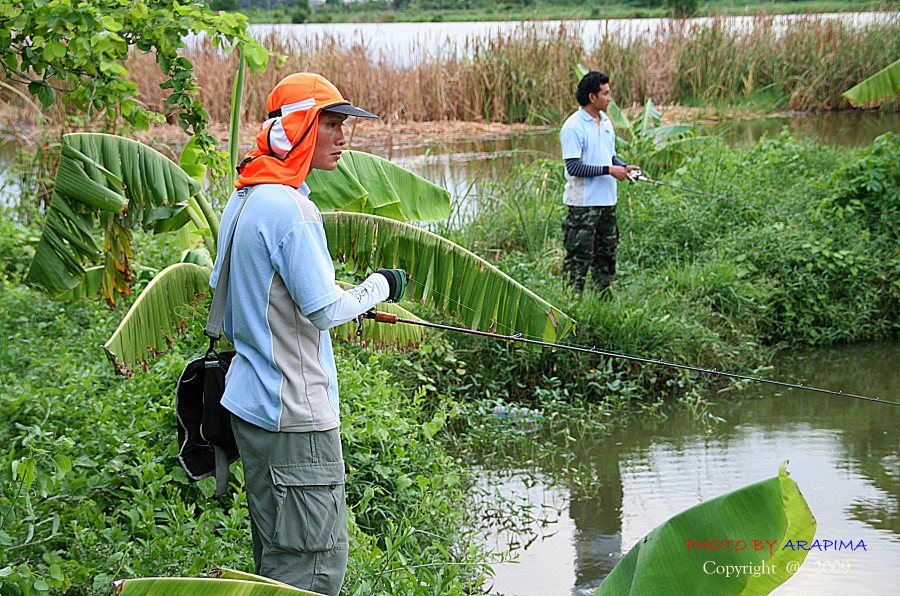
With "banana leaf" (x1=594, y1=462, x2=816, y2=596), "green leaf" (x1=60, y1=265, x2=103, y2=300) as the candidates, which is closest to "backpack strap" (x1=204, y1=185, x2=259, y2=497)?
"banana leaf" (x1=594, y1=462, x2=816, y2=596)

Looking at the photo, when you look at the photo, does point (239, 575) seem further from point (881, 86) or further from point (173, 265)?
point (881, 86)

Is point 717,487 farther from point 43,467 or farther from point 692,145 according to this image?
point 692,145

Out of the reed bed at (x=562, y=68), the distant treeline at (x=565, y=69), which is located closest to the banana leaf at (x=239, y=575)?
the distant treeline at (x=565, y=69)

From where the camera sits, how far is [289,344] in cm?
285

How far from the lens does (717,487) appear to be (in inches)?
199

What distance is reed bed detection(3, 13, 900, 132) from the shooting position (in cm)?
1623

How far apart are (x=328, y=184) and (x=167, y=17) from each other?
4.41ft

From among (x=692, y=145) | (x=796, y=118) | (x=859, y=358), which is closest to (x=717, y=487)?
(x=859, y=358)

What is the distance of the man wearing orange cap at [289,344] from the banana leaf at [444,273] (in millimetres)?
1396

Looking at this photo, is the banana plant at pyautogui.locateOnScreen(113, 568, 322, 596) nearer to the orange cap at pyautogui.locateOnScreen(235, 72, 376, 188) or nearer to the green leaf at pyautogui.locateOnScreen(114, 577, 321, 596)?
the green leaf at pyautogui.locateOnScreen(114, 577, 321, 596)

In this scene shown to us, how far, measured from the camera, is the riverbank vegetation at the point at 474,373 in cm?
365

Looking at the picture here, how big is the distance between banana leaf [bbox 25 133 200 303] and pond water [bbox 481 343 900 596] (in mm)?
2104

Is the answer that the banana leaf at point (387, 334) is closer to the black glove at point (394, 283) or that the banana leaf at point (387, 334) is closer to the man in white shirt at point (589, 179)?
the black glove at point (394, 283)

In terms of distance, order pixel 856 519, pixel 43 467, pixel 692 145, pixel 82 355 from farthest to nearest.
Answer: pixel 692 145
pixel 82 355
pixel 856 519
pixel 43 467
